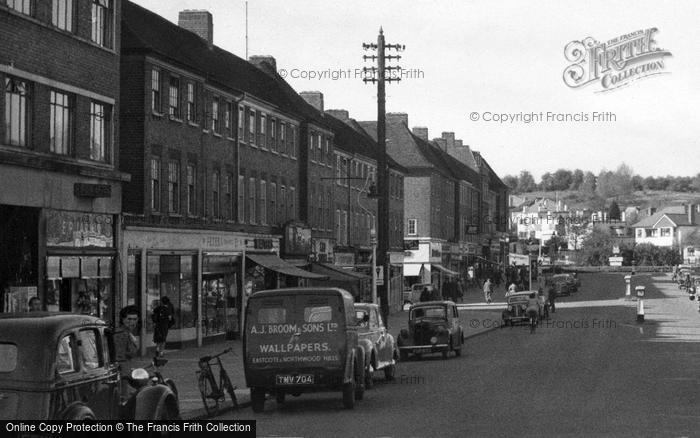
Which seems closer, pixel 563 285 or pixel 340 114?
pixel 340 114

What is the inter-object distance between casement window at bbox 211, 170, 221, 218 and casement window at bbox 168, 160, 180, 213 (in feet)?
11.0

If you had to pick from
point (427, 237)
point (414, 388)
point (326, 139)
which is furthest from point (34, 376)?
point (427, 237)

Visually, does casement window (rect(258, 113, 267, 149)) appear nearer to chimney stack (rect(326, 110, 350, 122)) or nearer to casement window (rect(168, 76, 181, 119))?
casement window (rect(168, 76, 181, 119))

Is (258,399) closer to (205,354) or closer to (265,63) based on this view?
(205,354)

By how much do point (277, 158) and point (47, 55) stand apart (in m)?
22.3

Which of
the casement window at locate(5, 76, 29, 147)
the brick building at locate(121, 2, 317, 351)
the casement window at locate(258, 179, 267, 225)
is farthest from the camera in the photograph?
the casement window at locate(258, 179, 267, 225)

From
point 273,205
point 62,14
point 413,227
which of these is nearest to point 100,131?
point 62,14

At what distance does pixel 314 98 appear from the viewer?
7162 centimetres

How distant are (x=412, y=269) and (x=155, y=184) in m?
54.3

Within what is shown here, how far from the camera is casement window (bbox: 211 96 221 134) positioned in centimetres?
4212

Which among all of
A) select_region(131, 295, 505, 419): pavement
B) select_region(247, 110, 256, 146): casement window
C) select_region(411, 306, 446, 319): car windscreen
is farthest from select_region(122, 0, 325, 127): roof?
select_region(411, 306, 446, 319): car windscreen

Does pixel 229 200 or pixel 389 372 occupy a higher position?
pixel 229 200

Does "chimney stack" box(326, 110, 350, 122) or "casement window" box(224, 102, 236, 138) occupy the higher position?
"chimney stack" box(326, 110, 350, 122)

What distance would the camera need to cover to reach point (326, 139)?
197 ft
